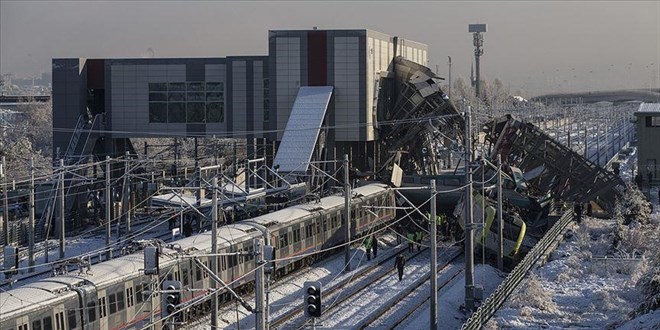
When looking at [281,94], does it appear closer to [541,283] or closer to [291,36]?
[291,36]

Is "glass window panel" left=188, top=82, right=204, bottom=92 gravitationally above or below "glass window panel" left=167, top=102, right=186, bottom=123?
above

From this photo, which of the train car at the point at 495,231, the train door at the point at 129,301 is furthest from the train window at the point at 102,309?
the train car at the point at 495,231

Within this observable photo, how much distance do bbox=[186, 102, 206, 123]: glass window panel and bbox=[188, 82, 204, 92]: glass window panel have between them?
84 cm

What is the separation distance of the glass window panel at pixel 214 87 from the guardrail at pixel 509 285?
25.6 meters

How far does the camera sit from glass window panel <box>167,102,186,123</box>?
6344cm

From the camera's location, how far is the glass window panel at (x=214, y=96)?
63500 mm

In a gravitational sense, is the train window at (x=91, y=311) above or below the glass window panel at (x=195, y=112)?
below

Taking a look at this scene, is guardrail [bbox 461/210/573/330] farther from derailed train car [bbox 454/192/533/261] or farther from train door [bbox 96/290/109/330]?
train door [bbox 96/290/109/330]

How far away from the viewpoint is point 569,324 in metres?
27.4

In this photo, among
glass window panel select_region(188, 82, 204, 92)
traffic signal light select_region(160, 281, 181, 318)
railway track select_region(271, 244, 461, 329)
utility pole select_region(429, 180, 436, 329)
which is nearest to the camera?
traffic signal light select_region(160, 281, 181, 318)

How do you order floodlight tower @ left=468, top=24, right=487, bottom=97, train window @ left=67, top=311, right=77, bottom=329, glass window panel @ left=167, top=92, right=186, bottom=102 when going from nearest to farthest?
train window @ left=67, top=311, right=77, bottom=329, glass window panel @ left=167, top=92, right=186, bottom=102, floodlight tower @ left=468, top=24, right=487, bottom=97

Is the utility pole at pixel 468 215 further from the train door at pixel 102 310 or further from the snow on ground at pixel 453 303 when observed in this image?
the train door at pixel 102 310

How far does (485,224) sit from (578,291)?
1094 cm

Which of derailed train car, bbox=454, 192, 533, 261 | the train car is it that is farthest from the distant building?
the train car
